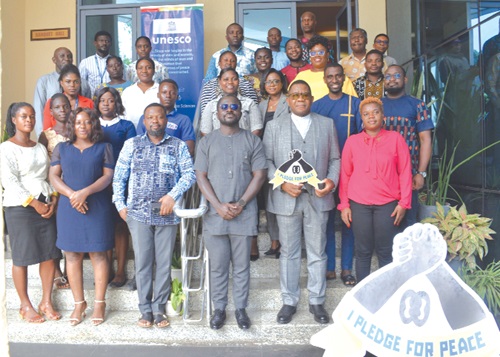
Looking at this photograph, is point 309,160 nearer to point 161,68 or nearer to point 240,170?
point 240,170

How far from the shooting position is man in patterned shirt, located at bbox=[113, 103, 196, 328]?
398cm

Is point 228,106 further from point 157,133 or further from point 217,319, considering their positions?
point 217,319

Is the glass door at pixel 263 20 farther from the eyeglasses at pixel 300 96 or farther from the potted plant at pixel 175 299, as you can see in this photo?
the potted plant at pixel 175 299

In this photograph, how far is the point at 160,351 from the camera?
379cm

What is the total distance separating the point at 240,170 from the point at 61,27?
5310 millimetres

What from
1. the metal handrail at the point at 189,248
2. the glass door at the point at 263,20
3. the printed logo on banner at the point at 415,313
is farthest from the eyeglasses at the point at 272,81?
the glass door at the point at 263,20

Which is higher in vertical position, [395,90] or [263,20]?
[263,20]

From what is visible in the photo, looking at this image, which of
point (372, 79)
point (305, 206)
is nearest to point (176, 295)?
point (305, 206)

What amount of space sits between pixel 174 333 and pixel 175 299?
277 millimetres

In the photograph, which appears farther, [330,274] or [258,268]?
[258,268]

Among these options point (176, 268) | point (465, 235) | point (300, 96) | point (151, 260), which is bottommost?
point (176, 268)

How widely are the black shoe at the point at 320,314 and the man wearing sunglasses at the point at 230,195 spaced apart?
54 cm

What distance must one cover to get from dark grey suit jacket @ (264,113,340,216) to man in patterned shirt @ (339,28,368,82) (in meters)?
1.55

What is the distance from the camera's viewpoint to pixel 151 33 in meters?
7.43
